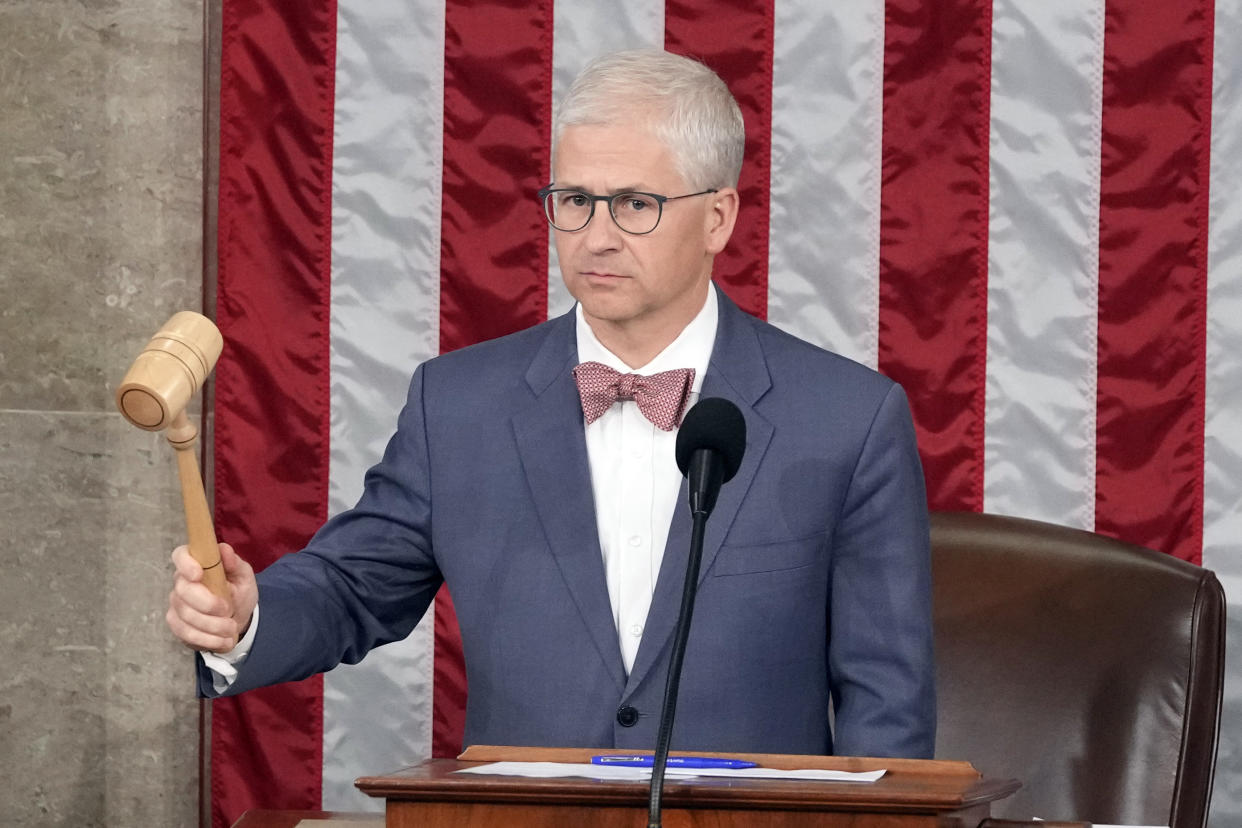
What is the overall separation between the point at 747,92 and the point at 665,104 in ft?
3.66

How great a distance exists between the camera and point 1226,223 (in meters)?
2.79

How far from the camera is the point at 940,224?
2.86 metres

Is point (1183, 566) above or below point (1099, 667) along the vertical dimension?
above

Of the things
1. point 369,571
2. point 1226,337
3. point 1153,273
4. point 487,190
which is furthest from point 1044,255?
point 369,571

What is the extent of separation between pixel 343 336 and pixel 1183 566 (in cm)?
154

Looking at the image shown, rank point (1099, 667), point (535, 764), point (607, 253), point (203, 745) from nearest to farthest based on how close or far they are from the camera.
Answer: point (535, 764) < point (607, 253) < point (1099, 667) < point (203, 745)

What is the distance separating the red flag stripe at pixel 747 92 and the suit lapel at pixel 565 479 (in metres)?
0.91

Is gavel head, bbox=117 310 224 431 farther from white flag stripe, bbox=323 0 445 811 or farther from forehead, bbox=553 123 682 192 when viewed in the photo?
white flag stripe, bbox=323 0 445 811

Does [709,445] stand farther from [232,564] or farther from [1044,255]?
[1044,255]

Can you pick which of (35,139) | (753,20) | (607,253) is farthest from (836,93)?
(35,139)

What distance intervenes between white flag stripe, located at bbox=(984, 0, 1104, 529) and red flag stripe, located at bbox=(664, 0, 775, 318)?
0.41 meters

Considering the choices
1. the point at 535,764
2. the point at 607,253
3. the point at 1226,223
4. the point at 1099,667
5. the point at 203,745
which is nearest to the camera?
the point at 535,764

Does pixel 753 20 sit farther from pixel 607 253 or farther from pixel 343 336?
pixel 607 253

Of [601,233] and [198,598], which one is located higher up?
[601,233]
